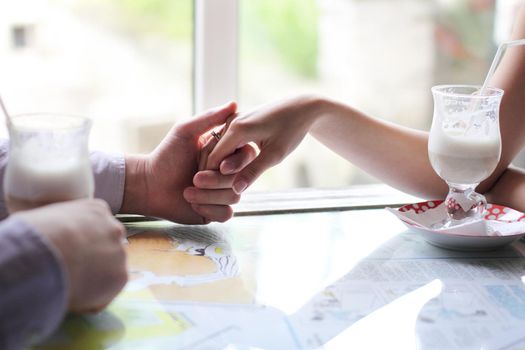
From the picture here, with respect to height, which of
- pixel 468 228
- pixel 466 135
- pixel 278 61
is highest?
pixel 466 135

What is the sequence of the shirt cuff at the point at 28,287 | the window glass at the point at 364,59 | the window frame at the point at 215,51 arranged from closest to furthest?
the shirt cuff at the point at 28,287 < the window frame at the point at 215,51 < the window glass at the point at 364,59

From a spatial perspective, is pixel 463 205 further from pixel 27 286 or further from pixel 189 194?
pixel 27 286

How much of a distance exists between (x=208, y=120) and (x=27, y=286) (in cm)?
48

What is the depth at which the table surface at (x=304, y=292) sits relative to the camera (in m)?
0.70

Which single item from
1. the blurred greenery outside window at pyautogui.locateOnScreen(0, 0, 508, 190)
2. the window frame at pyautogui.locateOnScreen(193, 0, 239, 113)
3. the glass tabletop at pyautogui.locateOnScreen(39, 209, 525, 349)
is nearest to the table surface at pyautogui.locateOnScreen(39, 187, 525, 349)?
the glass tabletop at pyautogui.locateOnScreen(39, 209, 525, 349)

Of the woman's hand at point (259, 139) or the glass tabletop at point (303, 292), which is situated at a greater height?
the woman's hand at point (259, 139)

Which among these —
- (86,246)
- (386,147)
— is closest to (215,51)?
(386,147)

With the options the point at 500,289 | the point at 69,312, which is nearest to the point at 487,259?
the point at 500,289

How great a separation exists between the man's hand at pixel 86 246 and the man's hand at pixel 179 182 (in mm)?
317

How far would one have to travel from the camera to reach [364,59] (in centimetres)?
293

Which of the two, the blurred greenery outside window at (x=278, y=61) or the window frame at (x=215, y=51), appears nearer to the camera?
the window frame at (x=215, y=51)

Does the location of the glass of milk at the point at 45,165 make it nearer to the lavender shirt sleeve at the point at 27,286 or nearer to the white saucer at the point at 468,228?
the lavender shirt sleeve at the point at 27,286

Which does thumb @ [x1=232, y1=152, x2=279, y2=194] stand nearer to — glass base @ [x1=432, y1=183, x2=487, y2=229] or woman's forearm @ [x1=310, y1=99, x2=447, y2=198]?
woman's forearm @ [x1=310, y1=99, x2=447, y2=198]

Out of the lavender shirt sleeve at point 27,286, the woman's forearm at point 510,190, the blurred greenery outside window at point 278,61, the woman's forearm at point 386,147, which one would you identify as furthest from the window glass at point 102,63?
the lavender shirt sleeve at point 27,286
